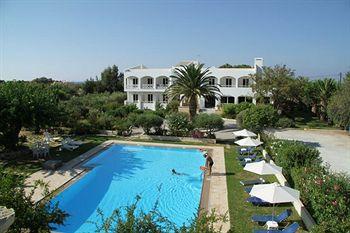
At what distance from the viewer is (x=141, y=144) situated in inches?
970

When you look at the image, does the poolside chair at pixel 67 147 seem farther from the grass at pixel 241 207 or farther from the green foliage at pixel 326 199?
the green foliage at pixel 326 199

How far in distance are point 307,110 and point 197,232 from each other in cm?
4422

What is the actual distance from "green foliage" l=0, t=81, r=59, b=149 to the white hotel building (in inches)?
1027

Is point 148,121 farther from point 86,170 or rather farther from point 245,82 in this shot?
point 245,82

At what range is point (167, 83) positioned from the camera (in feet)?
158

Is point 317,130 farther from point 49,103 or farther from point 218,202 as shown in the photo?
point 49,103

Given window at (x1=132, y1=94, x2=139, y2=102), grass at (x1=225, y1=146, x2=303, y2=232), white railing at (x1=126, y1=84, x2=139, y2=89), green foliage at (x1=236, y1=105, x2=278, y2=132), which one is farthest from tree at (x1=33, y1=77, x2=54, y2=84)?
grass at (x1=225, y1=146, x2=303, y2=232)

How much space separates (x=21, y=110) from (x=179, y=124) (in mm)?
12672

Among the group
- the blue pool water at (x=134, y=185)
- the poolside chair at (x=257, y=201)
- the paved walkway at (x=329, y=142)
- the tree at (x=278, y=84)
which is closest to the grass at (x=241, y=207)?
the poolside chair at (x=257, y=201)

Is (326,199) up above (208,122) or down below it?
below

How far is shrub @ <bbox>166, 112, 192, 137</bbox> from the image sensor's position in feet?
87.3

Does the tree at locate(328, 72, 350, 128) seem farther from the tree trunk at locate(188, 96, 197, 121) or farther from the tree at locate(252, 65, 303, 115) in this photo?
the tree trunk at locate(188, 96, 197, 121)

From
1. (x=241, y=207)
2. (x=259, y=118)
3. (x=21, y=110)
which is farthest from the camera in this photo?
(x=259, y=118)

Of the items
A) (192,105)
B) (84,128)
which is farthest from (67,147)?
(192,105)
